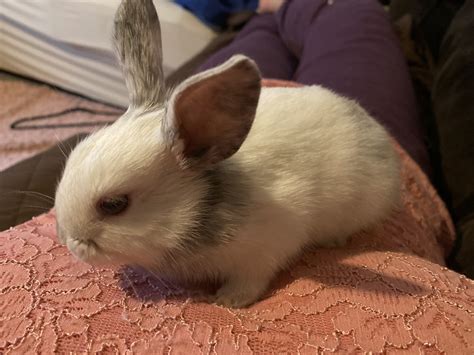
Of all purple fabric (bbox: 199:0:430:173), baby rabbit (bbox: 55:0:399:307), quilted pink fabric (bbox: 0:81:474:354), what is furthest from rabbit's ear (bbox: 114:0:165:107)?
purple fabric (bbox: 199:0:430:173)

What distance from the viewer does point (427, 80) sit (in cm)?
Result: 150

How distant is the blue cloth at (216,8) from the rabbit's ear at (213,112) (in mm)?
1376

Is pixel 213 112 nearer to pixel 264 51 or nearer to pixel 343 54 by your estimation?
pixel 343 54

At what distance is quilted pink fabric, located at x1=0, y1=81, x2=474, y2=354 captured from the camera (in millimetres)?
555

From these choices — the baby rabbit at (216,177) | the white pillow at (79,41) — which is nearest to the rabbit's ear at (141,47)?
the baby rabbit at (216,177)

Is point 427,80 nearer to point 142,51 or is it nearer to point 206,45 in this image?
point 206,45

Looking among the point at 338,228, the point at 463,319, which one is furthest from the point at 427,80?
the point at 463,319

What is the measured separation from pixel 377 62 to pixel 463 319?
810 millimetres

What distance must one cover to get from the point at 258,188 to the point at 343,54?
2.50 ft

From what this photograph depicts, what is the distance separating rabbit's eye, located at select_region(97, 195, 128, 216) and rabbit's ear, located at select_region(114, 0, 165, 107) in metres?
0.15

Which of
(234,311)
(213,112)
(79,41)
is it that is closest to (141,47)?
(213,112)

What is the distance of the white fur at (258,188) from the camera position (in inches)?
23.2

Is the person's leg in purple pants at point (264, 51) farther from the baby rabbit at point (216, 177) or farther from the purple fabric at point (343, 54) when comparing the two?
the baby rabbit at point (216, 177)

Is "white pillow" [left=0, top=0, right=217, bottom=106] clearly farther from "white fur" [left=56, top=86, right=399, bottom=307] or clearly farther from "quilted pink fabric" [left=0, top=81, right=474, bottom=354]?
"quilted pink fabric" [left=0, top=81, right=474, bottom=354]
